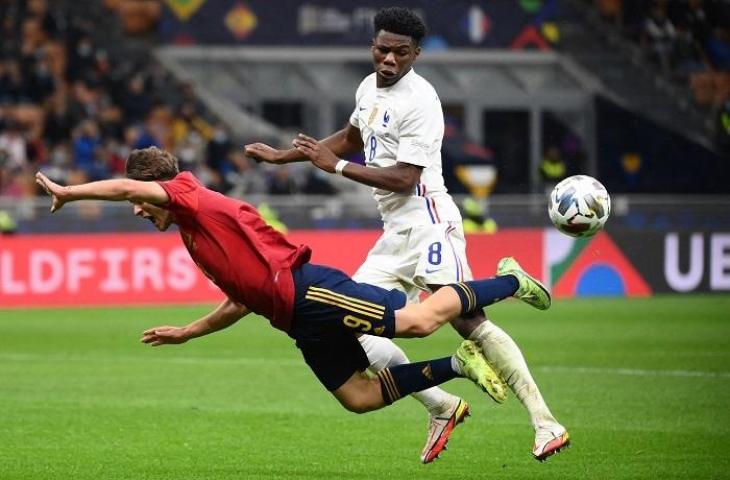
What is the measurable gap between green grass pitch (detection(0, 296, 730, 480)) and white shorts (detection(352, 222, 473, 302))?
43.9 inches

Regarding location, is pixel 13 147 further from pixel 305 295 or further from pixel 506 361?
pixel 305 295

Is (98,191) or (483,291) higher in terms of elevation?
(98,191)

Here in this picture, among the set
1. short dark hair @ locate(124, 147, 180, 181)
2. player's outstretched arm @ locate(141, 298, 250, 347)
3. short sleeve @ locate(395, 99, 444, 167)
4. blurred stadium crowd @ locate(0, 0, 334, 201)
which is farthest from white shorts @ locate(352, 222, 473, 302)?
blurred stadium crowd @ locate(0, 0, 334, 201)

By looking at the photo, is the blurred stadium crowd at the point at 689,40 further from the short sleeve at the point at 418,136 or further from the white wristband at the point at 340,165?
the white wristband at the point at 340,165

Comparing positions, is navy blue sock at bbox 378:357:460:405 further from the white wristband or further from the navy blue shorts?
the white wristband

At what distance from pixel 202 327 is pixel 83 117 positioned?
20.4 m

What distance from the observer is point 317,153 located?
8.46 metres

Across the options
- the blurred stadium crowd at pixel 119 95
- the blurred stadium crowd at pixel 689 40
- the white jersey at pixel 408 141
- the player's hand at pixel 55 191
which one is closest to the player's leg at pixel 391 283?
the white jersey at pixel 408 141

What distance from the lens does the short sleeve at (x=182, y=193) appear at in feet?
24.5

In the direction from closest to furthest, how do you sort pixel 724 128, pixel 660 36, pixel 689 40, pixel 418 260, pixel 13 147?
pixel 418 260 → pixel 13 147 → pixel 724 128 → pixel 689 40 → pixel 660 36

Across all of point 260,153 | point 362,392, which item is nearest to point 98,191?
point 260,153

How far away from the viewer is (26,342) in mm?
17203

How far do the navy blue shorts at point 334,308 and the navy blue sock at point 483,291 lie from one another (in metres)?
0.33

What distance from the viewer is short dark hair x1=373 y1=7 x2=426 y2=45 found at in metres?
8.58
